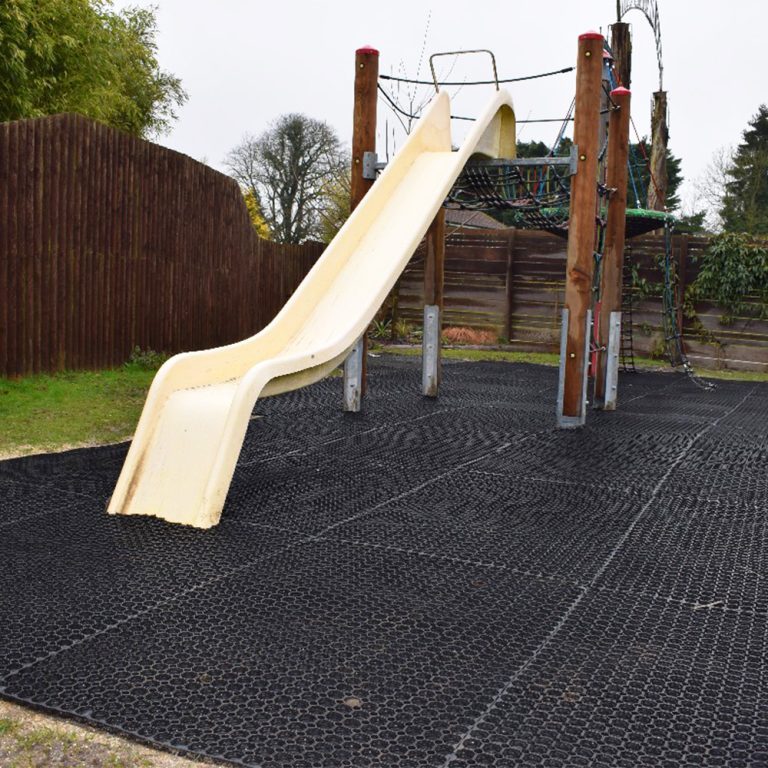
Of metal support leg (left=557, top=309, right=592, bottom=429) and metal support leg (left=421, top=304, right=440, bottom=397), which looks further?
metal support leg (left=421, top=304, right=440, bottom=397)

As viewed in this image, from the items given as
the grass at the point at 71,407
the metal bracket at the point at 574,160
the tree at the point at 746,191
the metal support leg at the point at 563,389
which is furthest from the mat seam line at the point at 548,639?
the tree at the point at 746,191

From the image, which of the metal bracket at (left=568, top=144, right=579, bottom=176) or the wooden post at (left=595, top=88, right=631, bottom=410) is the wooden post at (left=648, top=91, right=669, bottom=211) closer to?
the wooden post at (left=595, top=88, right=631, bottom=410)

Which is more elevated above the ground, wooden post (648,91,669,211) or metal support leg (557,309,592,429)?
wooden post (648,91,669,211)

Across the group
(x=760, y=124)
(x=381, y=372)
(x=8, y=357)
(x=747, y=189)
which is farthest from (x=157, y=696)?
(x=760, y=124)

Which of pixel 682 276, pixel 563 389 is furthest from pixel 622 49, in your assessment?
pixel 563 389

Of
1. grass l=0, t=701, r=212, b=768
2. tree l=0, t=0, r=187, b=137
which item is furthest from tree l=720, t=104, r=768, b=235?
grass l=0, t=701, r=212, b=768

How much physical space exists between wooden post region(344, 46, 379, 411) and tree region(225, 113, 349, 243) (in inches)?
932

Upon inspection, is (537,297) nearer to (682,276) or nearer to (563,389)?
(682,276)

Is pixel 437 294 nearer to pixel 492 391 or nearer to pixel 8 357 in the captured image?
pixel 492 391

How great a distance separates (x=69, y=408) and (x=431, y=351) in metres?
3.03

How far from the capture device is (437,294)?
297 inches

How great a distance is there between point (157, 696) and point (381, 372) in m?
7.82

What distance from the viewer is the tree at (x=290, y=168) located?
101 ft

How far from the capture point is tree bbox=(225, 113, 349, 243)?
30812mm
